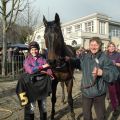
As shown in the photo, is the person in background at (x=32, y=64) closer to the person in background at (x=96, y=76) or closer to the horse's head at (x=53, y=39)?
the horse's head at (x=53, y=39)

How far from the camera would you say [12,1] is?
19.1 m

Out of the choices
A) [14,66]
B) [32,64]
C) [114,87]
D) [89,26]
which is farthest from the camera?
[89,26]

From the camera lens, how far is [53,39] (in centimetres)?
627

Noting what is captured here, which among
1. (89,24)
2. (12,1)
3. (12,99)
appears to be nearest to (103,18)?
(89,24)

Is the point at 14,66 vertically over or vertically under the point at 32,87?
under

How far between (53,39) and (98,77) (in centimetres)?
171

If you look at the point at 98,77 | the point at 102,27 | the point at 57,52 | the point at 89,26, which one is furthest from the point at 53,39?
the point at 89,26

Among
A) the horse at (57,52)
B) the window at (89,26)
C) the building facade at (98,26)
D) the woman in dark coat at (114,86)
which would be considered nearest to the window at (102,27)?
the building facade at (98,26)

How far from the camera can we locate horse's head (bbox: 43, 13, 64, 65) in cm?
613

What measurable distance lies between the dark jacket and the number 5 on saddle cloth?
118 centimetres

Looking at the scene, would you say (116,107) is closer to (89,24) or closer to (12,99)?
(12,99)

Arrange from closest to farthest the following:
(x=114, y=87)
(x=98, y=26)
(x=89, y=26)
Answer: (x=114, y=87)
(x=98, y=26)
(x=89, y=26)

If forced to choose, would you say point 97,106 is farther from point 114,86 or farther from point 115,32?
point 115,32

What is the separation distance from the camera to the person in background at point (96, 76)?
4820 millimetres
